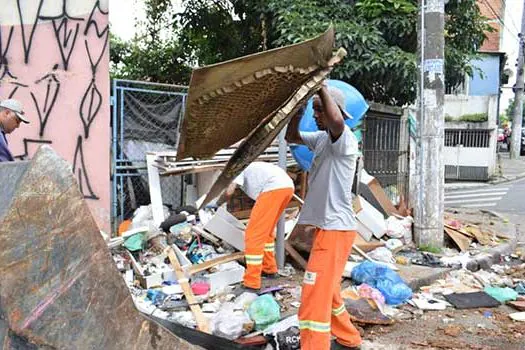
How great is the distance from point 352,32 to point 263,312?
211 inches

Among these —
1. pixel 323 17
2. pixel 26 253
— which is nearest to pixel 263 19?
A: pixel 323 17

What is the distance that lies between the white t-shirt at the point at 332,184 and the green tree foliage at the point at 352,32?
3.72m

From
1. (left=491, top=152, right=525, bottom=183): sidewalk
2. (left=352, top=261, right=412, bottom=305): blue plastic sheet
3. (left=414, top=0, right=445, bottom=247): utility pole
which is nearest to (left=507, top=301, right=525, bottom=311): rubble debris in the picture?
(left=352, top=261, right=412, bottom=305): blue plastic sheet

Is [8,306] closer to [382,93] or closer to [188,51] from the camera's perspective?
[382,93]

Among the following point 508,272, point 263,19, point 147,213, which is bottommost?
point 508,272

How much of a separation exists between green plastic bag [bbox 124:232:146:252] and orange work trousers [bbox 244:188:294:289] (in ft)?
4.04

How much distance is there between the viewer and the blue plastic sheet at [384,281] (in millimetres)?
4504

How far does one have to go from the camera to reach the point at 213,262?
493cm

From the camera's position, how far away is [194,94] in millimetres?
2258

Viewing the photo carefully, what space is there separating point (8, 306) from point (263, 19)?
801 centimetres

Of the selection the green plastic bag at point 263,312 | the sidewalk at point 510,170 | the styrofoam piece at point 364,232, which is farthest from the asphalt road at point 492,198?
the green plastic bag at point 263,312

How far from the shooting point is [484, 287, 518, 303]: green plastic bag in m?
4.72

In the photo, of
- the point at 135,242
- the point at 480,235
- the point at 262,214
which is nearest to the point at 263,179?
the point at 262,214

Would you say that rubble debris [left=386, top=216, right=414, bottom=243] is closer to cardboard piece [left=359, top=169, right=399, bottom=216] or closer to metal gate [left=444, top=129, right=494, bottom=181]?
cardboard piece [left=359, top=169, right=399, bottom=216]
